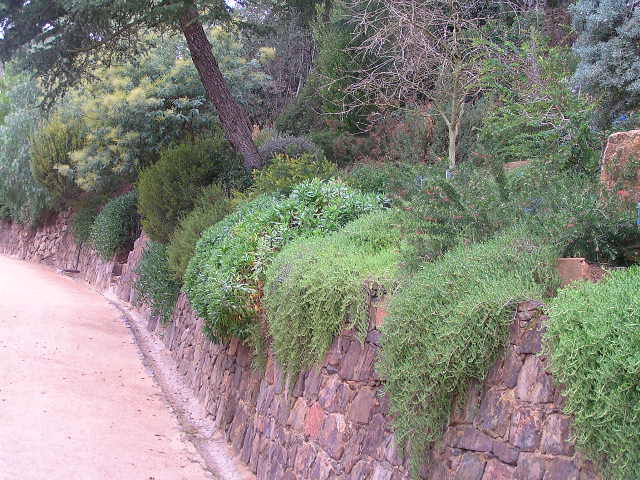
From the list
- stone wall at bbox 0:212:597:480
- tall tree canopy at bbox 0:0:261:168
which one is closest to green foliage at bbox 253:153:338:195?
stone wall at bbox 0:212:597:480

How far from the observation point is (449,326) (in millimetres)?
4844

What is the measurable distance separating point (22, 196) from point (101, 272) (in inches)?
285

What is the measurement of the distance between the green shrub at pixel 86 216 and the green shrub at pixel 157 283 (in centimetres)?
718

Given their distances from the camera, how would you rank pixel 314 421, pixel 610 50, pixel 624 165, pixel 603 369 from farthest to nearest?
pixel 610 50 → pixel 314 421 → pixel 624 165 → pixel 603 369

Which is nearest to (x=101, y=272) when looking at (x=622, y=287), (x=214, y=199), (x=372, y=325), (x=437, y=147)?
(x=214, y=199)

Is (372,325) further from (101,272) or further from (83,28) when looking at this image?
(101,272)

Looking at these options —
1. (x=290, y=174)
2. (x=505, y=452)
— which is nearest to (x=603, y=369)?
(x=505, y=452)

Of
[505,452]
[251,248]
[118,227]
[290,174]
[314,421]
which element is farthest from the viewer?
[118,227]

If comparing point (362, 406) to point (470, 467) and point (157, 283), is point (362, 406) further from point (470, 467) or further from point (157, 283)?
point (157, 283)

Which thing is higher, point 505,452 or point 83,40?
point 83,40

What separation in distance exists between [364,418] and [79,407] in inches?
193

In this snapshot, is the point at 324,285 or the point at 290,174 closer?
the point at 324,285

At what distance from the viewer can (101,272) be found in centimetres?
2197

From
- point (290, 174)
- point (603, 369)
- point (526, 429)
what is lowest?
point (526, 429)
